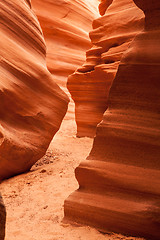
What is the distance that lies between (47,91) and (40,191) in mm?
1555

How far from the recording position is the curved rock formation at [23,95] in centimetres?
364

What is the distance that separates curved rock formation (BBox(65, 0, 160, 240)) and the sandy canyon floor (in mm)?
156

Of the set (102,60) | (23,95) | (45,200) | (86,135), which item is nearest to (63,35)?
(102,60)

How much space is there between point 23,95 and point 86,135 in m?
2.88

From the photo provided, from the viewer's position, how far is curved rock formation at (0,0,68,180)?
364cm

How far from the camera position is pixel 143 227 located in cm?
205

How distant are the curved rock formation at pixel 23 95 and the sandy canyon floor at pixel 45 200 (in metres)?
0.32

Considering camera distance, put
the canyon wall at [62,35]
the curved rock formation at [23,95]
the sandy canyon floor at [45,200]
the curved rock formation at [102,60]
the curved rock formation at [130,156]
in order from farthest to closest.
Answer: the canyon wall at [62,35] → the curved rock formation at [102,60] → the curved rock formation at [23,95] → the sandy canyon floor at [45,200] → the curved rock formation at [130,156]

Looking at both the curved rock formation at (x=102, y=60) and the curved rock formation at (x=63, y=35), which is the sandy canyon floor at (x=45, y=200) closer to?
the curved rock formation at (x=102, y=60)

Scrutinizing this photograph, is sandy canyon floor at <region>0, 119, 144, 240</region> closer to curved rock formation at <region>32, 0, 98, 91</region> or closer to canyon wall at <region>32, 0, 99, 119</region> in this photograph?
canyon wall at <region>32, 0, 99, 119</region>

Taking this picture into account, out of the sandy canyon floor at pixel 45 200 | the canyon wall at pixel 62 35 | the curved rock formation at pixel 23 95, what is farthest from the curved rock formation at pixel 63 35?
the curved rock formation at pixel 23 95

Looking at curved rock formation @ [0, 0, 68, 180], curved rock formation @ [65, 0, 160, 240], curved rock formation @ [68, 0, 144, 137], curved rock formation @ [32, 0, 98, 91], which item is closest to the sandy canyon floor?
curved rock formation @ [65, 0, 160, 240]

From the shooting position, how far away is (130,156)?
7.38ft

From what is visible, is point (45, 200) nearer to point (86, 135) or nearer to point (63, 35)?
point (86, 135)
